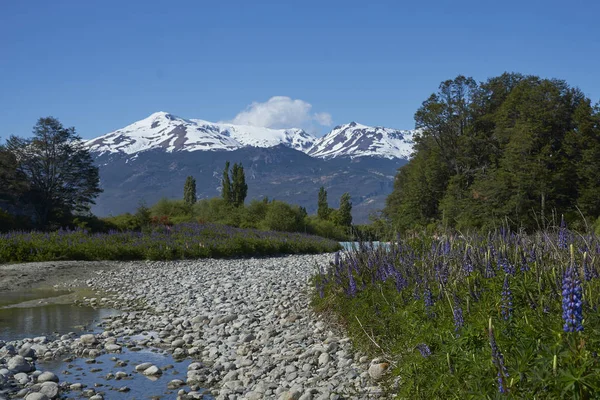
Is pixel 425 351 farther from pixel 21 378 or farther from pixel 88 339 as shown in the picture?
pixel 88 339

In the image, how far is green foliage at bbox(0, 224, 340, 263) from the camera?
20.4 meters

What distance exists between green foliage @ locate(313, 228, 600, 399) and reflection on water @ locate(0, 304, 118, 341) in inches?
229

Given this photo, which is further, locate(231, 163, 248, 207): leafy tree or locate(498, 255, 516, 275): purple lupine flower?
locate(231, 163, 248, 207): leafy tree

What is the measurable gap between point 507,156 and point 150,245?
2457cm

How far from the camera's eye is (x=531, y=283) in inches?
195

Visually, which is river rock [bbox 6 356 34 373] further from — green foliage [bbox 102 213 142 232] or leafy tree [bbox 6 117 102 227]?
leafy tree [bbox 6 117 102 227]

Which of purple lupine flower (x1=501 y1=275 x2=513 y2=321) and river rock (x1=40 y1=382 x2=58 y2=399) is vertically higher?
purple lupine flower (x1=501 y1=275 x2=513 y2=321)

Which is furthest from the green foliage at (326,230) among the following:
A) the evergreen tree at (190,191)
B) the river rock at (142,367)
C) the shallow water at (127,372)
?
the river rock at (142,367)

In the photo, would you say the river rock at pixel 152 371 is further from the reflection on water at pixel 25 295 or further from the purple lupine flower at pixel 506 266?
the reflection on water at pixel 25 295

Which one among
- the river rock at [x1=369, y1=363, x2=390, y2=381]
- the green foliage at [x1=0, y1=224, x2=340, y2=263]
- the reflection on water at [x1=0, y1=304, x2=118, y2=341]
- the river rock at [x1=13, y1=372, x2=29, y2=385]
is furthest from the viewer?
the green foliage at [x1=0, y1=224, x2=340, y2=263]

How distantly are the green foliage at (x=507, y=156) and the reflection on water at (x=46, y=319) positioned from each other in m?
18.5

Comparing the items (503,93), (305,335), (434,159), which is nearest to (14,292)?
(305,335)

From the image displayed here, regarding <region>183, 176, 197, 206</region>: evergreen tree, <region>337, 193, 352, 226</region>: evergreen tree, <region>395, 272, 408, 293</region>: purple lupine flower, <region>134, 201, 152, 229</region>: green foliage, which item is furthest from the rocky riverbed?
<region>183, 176, 197, 206</region>: evergreen tree

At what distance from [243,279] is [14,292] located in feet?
21.1
